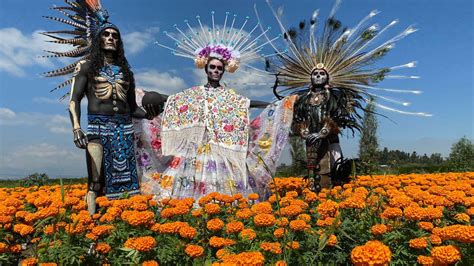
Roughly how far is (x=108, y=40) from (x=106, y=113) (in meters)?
0.86

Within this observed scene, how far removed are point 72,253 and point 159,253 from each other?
46 cm

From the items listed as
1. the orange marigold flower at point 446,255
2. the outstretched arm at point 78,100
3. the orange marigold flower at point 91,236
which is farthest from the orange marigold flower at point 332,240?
the outstretched arm at point 78,100

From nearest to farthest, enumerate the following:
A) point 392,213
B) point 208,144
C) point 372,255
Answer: point 372,255 → point 392,213 → point 208,144

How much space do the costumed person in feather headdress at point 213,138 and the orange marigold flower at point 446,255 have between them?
3.25 metres

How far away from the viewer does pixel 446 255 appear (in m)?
1.86

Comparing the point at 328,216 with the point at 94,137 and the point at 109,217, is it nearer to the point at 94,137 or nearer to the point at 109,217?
the point at 109,217

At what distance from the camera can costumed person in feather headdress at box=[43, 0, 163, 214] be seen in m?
4.40

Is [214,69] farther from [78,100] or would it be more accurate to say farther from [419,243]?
[419,243]

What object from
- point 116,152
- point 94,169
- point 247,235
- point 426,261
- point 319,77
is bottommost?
point 426,261

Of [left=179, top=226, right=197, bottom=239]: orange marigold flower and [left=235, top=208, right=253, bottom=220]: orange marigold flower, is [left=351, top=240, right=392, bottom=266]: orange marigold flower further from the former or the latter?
[left=235, top=208, right=253, bottom=220]: orange marigold flower

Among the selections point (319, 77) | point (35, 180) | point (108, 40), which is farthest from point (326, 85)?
point (35, 180)

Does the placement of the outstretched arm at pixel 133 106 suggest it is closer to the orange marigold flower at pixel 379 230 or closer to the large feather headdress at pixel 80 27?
the large feather headdress at pixel 80 27

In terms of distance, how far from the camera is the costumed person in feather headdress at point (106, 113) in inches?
173

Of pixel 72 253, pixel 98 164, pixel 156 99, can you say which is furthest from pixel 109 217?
pixel 156 99
